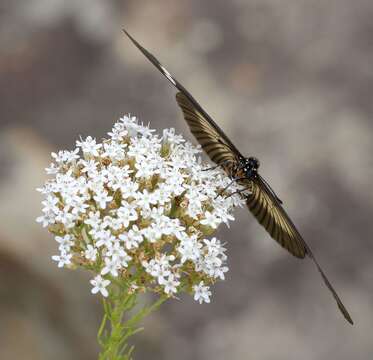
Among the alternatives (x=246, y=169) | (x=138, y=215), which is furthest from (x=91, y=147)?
(x=246, y=169)

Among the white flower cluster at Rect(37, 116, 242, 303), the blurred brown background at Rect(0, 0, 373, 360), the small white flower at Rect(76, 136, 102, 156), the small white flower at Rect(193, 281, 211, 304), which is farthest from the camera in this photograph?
the blurred brown background at Rect(0, 0, 373, 360)

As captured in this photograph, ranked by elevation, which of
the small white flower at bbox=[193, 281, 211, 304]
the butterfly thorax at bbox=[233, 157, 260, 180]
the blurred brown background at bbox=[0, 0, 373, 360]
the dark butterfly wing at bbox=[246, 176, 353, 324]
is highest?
the blurred brown background at bbox=[0, 0, 373, 360]

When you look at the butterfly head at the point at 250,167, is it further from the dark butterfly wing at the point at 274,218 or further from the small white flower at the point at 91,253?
the small white flower at the point at 91,253

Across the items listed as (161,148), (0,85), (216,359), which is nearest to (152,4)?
(0,85)

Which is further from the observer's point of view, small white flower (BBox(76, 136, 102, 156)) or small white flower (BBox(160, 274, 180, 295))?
small white flower (BBox(76, 136, 102, 156))

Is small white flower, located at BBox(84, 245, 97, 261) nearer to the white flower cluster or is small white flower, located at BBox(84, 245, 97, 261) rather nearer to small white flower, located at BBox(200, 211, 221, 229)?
the white flower cluster

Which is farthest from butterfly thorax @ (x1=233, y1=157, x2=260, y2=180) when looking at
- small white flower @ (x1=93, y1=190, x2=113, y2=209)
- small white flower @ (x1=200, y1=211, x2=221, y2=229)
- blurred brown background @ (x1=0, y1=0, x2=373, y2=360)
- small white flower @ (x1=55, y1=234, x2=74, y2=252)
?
blurred brown background @ (x1=0, y1=0, x2=373, y2=360)

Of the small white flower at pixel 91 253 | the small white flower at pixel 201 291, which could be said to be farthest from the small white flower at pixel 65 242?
the small white flower at pixel 201 291
